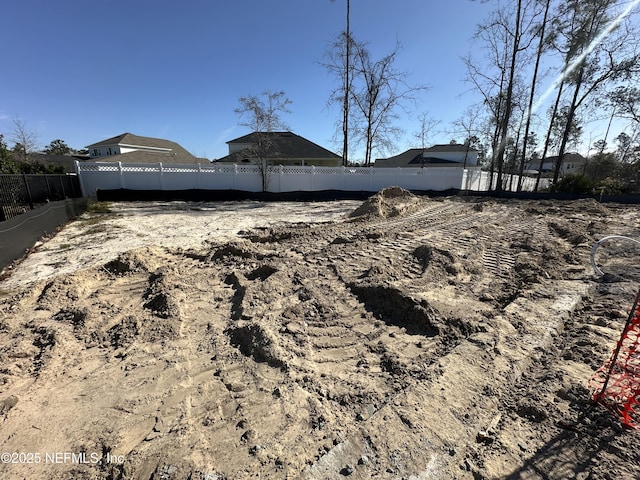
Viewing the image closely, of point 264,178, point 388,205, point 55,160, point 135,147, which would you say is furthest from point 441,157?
point 55,160

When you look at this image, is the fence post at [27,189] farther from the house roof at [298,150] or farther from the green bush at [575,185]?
the green bush at [575,185]

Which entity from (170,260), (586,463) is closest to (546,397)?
(586,463)

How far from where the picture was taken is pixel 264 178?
15758 millimetres

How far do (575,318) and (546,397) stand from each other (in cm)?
159

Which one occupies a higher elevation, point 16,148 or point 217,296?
point 16,148

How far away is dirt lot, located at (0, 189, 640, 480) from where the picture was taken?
1.64 m

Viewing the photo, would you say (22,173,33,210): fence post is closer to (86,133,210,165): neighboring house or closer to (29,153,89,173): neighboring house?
(29,153,89,173): neighboring house

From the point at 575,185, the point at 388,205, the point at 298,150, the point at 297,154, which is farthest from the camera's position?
→ the point at 298,150

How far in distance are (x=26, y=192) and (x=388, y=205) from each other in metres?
10.3

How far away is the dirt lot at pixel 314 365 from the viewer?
164cm

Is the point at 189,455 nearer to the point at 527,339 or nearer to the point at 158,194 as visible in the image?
the point at 527,339

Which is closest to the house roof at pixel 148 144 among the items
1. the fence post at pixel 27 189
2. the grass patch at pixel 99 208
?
the grass patch at pixel 99 208

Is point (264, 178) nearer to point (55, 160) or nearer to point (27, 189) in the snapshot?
point (27, 189)

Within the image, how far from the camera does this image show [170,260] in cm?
506
